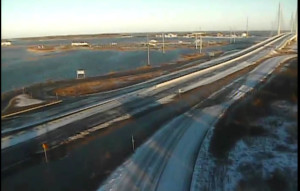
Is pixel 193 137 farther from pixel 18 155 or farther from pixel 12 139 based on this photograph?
pixel 12 139

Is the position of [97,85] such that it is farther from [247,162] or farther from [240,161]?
[247,162]

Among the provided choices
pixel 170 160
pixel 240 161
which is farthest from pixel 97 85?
pixel 240 161

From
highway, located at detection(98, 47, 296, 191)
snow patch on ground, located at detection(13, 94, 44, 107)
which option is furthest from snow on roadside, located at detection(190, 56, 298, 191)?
snow patch on ground, located at detection(13, 94, 44, 107)

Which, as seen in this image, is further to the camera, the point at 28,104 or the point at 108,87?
the point at 108,87

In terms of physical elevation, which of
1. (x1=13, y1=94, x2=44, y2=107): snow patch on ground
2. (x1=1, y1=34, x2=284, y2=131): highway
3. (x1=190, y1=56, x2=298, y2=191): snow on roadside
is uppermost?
(x1=190, y1=56, x2=298, y2=191): snow on roadside

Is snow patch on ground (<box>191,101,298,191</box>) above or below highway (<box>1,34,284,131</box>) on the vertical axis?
above

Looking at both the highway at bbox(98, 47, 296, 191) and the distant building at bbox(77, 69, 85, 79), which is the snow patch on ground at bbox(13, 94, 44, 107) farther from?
the highway at bbox(98, 47, 296, 191)

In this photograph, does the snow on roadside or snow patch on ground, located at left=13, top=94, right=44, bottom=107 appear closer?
the snow on roadside

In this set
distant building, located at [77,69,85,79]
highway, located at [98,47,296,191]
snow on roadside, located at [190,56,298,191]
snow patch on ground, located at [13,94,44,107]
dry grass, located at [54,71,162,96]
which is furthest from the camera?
distant building, located at [77,69,85,79]

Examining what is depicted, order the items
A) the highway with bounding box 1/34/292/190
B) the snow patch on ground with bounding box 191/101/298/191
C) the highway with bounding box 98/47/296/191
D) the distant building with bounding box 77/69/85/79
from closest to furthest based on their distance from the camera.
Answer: the highway with bounding box 98/47/296/191 → the snow patch on ground with bounding box 191/101/298/191 → the highway with bounding box 1/34/292/190 → the distant building with bounding box 77/69/85/79

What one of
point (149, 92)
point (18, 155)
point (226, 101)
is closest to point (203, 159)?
point (18, 155)

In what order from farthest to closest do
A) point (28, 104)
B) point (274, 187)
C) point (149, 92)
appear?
point (149, 92) → point (28, 104) → point (274, 187)
